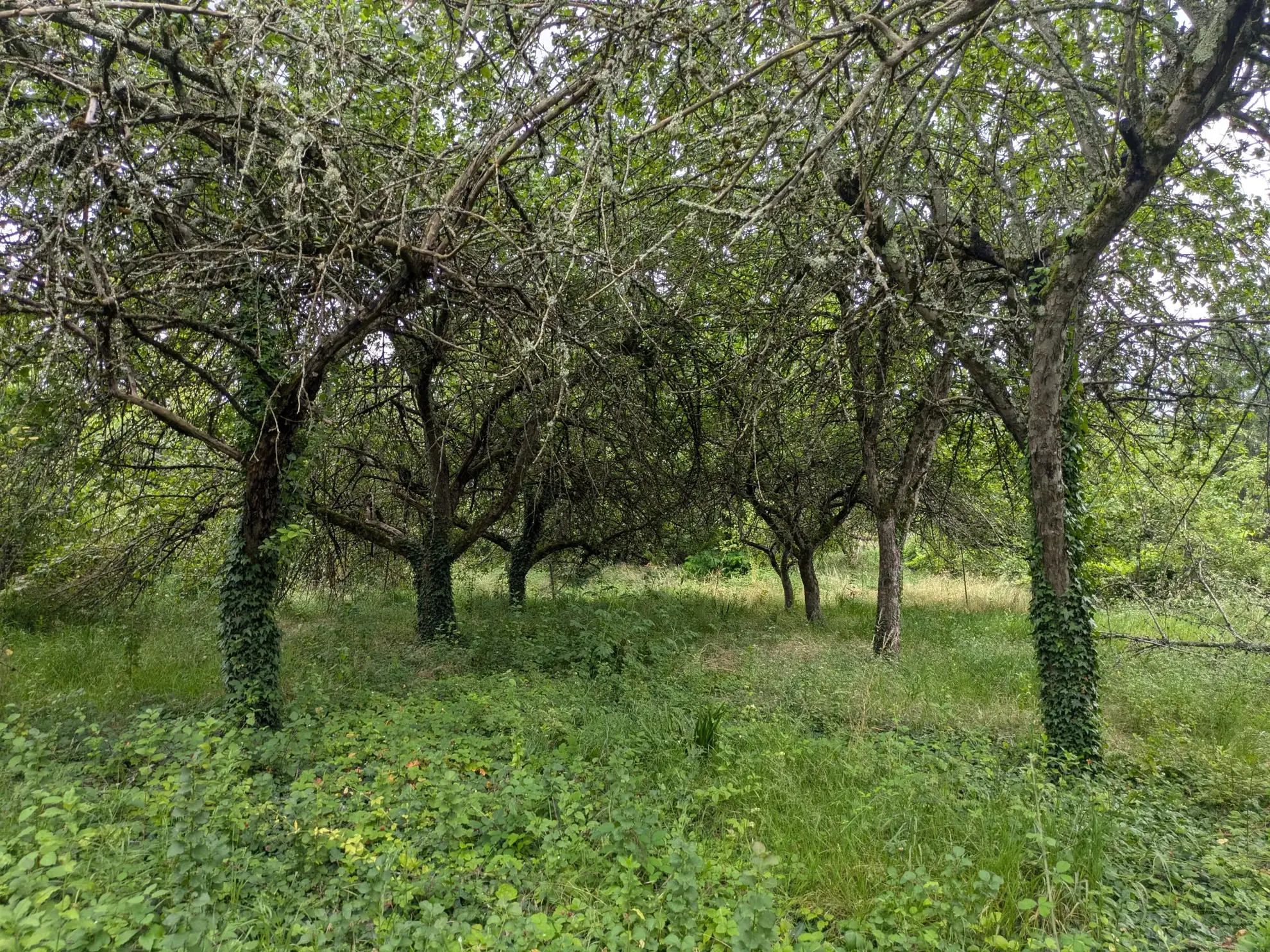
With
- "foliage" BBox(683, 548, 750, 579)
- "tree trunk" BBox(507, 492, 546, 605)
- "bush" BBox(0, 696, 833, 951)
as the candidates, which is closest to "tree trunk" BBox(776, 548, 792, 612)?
"foliage" BBox(683, 548, 750, 579)

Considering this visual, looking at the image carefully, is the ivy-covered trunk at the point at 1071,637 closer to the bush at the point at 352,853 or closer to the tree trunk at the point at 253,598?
the bush at the point at 352,853

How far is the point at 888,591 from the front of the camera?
330 inches

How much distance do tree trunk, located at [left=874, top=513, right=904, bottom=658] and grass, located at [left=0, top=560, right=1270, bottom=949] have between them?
1.62 ft

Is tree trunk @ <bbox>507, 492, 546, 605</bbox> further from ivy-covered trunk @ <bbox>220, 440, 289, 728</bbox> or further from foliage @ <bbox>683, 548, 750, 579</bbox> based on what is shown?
ivy-covered trunk @ <bbox>220, 440, 289, 728</bbox>

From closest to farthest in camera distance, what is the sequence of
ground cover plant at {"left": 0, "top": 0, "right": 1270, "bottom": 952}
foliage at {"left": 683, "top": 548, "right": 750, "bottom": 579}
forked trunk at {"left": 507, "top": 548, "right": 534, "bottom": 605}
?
ground cover plant at {"left": 0, "top": 0, "right": 1270, "bottom": 952}
forked trunk at {"left": 507, "top": 548, "right": 534, "bottom": 605}
foliage at {"left": 683, "top": 548, "right": 750, "bottom": 579}

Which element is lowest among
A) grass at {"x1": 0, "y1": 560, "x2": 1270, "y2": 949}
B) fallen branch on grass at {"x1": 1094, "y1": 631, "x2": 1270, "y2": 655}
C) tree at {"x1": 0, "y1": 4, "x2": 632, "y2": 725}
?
grass at {"x1": 0, "y1": 560, "x2": 1270, "y2": 949}

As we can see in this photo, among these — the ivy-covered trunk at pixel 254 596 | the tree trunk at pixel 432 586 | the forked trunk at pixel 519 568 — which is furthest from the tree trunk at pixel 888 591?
the ivy-covered trunk at pixel 254 596

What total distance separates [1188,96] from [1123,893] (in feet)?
13.4

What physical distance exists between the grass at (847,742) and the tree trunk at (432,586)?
47cm

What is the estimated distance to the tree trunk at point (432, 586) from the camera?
7.95 m

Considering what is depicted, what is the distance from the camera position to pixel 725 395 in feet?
20.1

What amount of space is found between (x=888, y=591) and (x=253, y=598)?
24.2 feet

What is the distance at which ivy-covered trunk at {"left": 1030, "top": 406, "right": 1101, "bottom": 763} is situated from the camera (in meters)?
4.49

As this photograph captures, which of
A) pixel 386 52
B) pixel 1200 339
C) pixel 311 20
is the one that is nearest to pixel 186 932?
pixel 311 20
